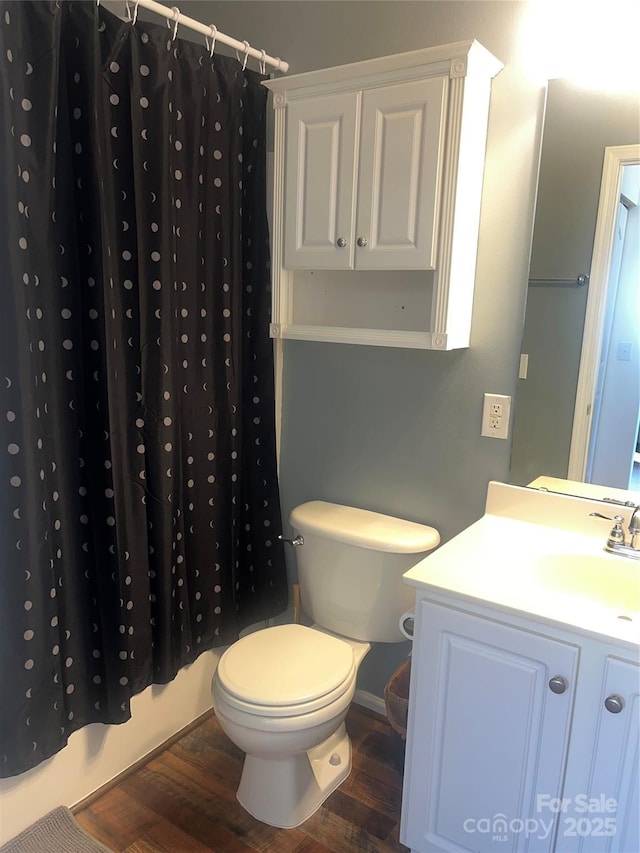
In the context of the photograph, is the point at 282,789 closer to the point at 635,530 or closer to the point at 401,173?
the point at 635,530

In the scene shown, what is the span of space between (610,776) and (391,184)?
4.74ft

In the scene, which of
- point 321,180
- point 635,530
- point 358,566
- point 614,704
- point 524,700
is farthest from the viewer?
point 358,566

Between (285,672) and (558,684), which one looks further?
(285,672)

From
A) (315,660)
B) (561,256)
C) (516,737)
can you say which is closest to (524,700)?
(516,737)

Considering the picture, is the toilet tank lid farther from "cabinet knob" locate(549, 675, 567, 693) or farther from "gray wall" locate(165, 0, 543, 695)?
"cabinet knob" locate(549, 675, 567, 693)

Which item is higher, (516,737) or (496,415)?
(496,415)

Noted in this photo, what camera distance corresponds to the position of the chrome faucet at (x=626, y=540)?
1529 mm

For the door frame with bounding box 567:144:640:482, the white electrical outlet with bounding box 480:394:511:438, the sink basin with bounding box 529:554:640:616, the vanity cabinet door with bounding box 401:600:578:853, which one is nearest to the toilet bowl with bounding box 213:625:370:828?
the vanity cabinet door with bounding box 401:600:578:853

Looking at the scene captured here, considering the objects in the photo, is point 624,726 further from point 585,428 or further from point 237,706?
point 237,706

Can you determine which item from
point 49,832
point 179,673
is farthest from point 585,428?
point 49,832

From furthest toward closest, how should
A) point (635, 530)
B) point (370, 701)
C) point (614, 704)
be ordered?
1. point (370, 701)
2. point (635, 530)
3. point (614, 704)

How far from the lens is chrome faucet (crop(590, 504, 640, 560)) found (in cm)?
153

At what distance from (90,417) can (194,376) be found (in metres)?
0.34

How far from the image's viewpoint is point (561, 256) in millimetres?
1641
